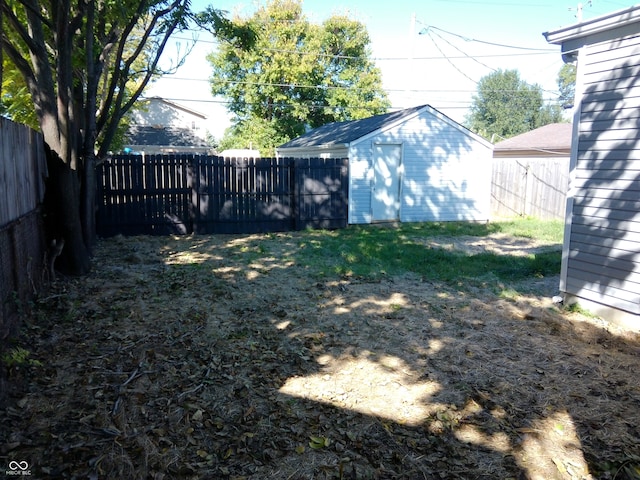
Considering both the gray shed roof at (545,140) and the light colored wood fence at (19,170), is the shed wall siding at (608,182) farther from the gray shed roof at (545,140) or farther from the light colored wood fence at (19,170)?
the gray shed roof at (545,140)

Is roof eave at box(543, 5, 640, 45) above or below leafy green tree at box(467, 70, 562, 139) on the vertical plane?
below

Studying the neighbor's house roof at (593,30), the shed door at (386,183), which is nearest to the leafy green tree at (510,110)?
the shed door at (386,183)

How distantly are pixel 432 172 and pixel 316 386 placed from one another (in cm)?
1228

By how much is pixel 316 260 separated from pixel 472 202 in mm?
8592

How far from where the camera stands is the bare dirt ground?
3.06 metres

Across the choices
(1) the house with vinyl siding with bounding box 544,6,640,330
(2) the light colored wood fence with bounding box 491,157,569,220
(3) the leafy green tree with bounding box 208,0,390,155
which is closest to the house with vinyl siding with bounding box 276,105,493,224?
(2) the light colored wood fence with bounding box 491,157,569,220

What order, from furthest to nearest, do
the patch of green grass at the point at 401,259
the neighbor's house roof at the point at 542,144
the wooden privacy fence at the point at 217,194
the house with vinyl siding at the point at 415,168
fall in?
the neighbor's house roof at the point at 542,144 → the house with vinyl siding at the point at 415,168 → the wooden privacy fence at the point at 217,194 → the patch of green grass at the point at 401,259

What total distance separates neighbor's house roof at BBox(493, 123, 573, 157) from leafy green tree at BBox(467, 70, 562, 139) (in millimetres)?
33710

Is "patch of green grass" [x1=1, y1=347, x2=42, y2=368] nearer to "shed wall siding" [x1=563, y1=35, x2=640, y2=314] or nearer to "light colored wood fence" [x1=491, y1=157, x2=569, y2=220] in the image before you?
"shed wall siding" [x1=563, y1=35, x2=640, y2=314]

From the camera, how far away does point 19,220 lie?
4957 mm

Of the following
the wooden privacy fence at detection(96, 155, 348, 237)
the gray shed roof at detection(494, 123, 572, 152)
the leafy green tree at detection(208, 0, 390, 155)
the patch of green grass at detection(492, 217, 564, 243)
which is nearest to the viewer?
the wooden privacy fence at detection(96, 155, 348, 237)

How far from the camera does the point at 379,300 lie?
21.5 ft

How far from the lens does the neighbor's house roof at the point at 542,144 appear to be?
23547 millimetres

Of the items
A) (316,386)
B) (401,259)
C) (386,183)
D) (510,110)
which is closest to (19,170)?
(316,386)
